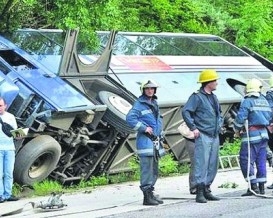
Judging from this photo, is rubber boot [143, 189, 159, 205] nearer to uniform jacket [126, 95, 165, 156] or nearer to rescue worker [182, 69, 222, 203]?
uniform jacket [126, 95, 165, 156]

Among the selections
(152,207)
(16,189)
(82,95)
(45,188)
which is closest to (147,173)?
(152,207)

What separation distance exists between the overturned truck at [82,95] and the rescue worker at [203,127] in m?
2.56

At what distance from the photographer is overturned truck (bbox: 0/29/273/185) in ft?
36.8

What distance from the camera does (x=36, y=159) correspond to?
1118 centimetres

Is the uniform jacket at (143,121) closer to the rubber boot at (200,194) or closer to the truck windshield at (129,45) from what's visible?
the rubber boot at (200,194)

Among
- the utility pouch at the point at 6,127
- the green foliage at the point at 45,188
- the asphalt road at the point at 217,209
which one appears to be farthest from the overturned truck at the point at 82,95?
the asphalt road at the point at 217,209

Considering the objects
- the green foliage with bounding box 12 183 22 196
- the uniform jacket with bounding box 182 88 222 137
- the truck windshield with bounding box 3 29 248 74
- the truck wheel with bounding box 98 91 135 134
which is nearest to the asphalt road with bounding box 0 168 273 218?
the green foliage with bounding box 12 183 22 196

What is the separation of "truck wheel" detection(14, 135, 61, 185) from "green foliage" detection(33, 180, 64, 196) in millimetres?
100

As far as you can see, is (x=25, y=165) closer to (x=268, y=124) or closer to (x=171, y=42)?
(x=268, y=124)

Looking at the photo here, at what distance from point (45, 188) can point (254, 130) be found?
343 cm

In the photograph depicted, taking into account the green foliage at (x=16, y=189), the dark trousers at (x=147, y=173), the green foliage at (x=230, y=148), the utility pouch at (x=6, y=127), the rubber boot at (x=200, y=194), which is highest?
the utility pouch at (x=6, y=127)

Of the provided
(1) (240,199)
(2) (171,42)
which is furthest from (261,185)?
(2) (171,42)

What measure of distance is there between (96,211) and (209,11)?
14860mm

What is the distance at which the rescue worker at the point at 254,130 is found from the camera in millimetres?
10102
